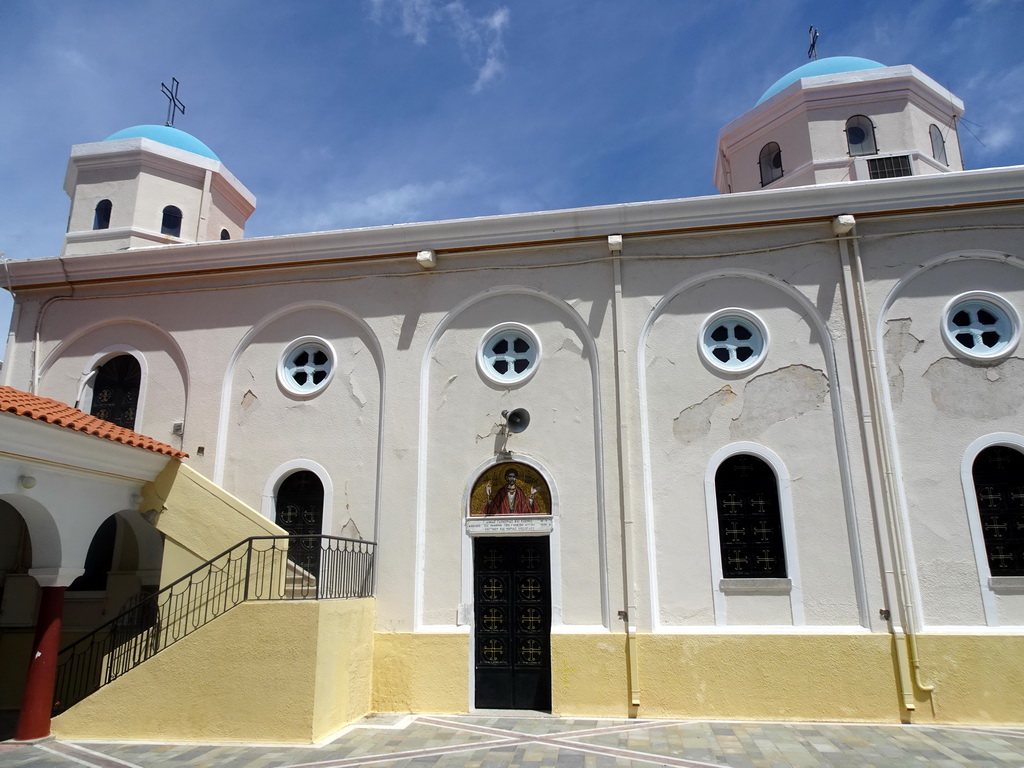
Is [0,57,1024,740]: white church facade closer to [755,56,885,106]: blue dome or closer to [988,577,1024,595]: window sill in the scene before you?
[988,577,1024,595]: window sill

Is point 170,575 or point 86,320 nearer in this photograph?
point 170,575

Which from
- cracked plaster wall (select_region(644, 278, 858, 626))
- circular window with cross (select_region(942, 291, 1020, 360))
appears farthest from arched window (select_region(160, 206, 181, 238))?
circular window with cross (select_region(942, 291, 1020, 360))

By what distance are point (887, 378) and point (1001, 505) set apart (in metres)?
1.97

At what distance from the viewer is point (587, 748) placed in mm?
7555

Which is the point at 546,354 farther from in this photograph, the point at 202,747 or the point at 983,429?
the point at 202,747

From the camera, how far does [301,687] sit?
26.0 feet

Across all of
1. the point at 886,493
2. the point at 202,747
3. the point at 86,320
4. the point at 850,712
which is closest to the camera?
the point at 202,747

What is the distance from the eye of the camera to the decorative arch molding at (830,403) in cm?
897

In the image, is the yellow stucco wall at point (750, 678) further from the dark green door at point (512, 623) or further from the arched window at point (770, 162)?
the arched window at point (770, 162)

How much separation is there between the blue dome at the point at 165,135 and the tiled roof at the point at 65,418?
7.30 meters

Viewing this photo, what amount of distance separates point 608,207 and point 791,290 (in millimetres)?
2714

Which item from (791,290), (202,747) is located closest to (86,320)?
(202,747)

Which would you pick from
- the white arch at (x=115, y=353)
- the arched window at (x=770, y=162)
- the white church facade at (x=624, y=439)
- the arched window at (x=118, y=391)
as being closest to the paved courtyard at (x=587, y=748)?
the white church facade at (x=624, y=439)

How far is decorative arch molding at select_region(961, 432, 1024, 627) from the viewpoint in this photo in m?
8.62
